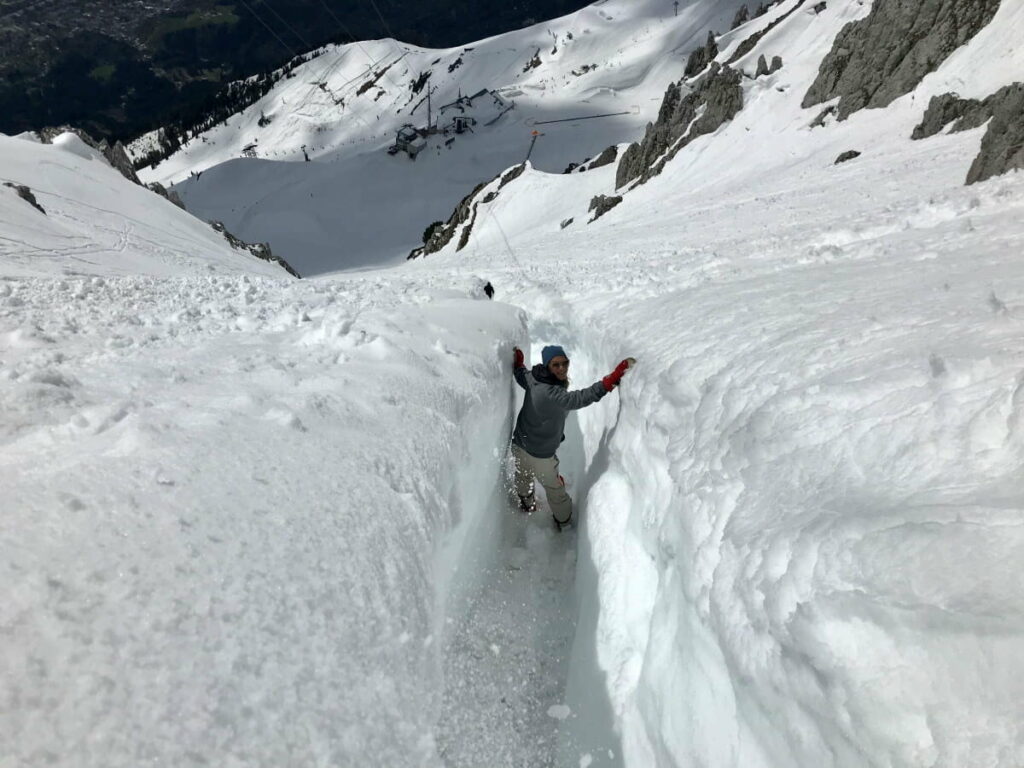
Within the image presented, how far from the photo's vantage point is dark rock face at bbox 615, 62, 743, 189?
36.9m

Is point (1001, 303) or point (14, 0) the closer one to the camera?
point (1001, 303)

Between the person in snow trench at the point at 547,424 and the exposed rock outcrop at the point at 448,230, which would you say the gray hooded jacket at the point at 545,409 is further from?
the exposed rock outcrop at the point at 448,230

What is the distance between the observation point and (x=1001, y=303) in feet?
12.0

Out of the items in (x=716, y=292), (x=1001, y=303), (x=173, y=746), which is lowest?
(x=173, y=746)

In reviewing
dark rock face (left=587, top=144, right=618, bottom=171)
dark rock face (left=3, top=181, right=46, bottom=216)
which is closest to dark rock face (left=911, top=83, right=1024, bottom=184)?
dark rock face (left=3, top=181, right=46, bottom=216)

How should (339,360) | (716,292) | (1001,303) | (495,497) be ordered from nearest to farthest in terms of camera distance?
1. (1001,303)
2. (339,360)
3. (495,497)
4. (716,292)

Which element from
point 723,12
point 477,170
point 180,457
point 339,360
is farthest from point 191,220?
point 723,12

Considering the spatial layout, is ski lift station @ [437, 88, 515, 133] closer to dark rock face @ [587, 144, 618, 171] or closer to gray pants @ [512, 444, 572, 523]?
dark rock face @ [587, 144, 618, 171]

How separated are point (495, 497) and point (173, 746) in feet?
14.4

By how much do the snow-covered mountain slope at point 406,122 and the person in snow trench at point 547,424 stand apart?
49.0 m

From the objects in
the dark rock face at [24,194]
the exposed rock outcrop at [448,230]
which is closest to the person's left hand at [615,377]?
the dark rock face at [24,194]

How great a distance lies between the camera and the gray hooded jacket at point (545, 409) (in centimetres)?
591

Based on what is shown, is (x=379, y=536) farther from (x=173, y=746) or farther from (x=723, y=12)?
(x=723, y=12)

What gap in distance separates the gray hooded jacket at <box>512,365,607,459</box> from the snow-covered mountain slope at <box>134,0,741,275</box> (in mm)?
49023
